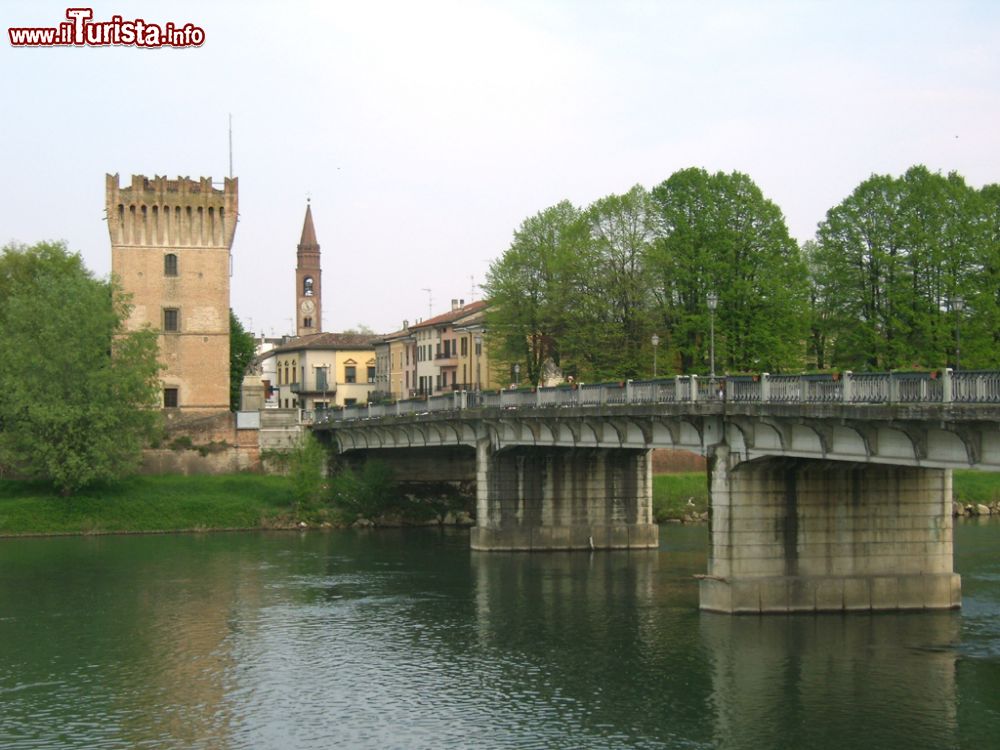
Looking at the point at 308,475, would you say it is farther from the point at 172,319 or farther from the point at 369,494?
the point at 172,319

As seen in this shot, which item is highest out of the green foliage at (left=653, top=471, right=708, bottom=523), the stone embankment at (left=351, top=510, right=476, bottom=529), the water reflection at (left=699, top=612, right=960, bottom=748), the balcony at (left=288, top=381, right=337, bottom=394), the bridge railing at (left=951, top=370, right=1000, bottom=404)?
the balcony at (left=288, top=381, right=337, bottom=394)

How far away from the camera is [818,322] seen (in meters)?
81.8

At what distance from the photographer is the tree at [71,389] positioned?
8069cm

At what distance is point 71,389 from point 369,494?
1891cm

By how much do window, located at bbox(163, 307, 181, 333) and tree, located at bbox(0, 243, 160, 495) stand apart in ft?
39.3

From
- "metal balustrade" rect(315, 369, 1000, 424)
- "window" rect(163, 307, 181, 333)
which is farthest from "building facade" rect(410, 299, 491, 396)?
"metal balustrade" rect(315, 369, 1000, 424)

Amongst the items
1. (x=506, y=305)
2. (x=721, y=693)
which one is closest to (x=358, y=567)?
(x=506, y=305)

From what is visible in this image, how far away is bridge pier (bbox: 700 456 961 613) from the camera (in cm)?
4706

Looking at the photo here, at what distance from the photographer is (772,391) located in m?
44.9

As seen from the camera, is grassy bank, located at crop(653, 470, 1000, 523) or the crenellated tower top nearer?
grassy bank, located at crop(653, 470, 1000, 523)

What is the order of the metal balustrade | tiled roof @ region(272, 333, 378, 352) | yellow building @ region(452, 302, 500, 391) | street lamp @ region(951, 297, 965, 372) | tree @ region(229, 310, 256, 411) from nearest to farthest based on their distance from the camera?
the metal balustrade, street lamp @ region(951, 297, 965, 372), yellow building @ region(452, 302, 500, 391), tree @ region(229, 310, 256, 411), tiled roof @ region(272, 333, 378, 352)

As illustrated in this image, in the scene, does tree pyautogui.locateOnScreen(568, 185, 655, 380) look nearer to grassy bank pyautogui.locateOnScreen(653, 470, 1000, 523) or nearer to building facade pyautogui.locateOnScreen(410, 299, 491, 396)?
grassy bank pyautogui.locateOnScreen(653, 470, 1000, 523)

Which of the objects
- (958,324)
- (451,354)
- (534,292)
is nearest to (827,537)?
(958,324)

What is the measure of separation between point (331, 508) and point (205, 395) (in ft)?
51.5
